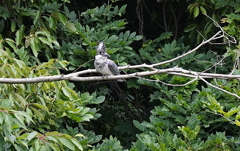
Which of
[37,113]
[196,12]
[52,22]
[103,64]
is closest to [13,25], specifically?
[52,22]

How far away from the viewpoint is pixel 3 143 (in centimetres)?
304

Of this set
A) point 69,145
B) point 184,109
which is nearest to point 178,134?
point 184,109

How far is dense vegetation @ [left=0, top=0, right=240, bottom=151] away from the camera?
138 inches

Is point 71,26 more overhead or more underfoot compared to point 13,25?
more underfoot

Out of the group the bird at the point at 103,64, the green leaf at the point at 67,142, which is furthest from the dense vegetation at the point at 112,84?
the bird at the point at 103,64

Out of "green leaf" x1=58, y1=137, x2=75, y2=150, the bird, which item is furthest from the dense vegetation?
the bird

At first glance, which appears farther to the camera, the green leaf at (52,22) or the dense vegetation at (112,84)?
the green leaf at (52,22)

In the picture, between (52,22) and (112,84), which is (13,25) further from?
(112,84)

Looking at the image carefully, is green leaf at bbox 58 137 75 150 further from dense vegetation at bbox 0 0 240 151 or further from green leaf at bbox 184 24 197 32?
green leaf at bbox 184 24 197 32

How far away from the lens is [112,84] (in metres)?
5.48

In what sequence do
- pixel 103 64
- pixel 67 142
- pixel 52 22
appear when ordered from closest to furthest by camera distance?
pixel 67 142 < pixel 103 64 < pixel 52 22

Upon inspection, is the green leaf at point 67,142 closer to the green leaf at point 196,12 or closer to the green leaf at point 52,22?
the green leaf at point 52,22

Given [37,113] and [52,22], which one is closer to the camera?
[37,113]

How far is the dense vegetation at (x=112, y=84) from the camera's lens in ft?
11.5
